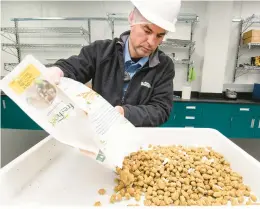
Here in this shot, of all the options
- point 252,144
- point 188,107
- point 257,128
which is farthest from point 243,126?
point 188,107

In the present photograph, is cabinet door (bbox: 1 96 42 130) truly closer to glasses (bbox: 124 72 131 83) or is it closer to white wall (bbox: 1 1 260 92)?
white wall (bbox: 1 1 260 92)

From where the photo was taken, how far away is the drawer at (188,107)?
7.99ft

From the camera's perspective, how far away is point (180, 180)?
2.25 ft

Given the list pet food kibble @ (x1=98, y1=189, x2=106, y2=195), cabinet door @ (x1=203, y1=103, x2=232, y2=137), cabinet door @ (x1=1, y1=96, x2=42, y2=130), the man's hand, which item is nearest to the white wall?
cabinet door @ (x1=203, y1=103, x2=232, y2=137)

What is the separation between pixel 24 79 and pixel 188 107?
6.77ft

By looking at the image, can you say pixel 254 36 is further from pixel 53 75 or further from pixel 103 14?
pixel 53 75

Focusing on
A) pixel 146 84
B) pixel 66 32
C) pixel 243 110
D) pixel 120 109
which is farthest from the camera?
pixel 66 32

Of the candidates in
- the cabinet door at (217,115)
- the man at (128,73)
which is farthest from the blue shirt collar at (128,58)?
the cabinet door at (217,115)

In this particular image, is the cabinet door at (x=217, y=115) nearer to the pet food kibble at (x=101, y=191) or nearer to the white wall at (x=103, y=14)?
the white wall at (x=103, y=14)

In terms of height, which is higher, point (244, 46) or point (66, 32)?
point (66, 32)

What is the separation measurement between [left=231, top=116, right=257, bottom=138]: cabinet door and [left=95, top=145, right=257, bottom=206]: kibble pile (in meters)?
1.82

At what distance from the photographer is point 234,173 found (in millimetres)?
722

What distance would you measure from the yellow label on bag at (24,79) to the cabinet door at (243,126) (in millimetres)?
2296

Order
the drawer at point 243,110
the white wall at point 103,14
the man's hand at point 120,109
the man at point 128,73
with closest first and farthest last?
the man's hand at point 120,109 < the man at point 128,73 < the drawer at point 243,110 < the white wall at point 103,14
